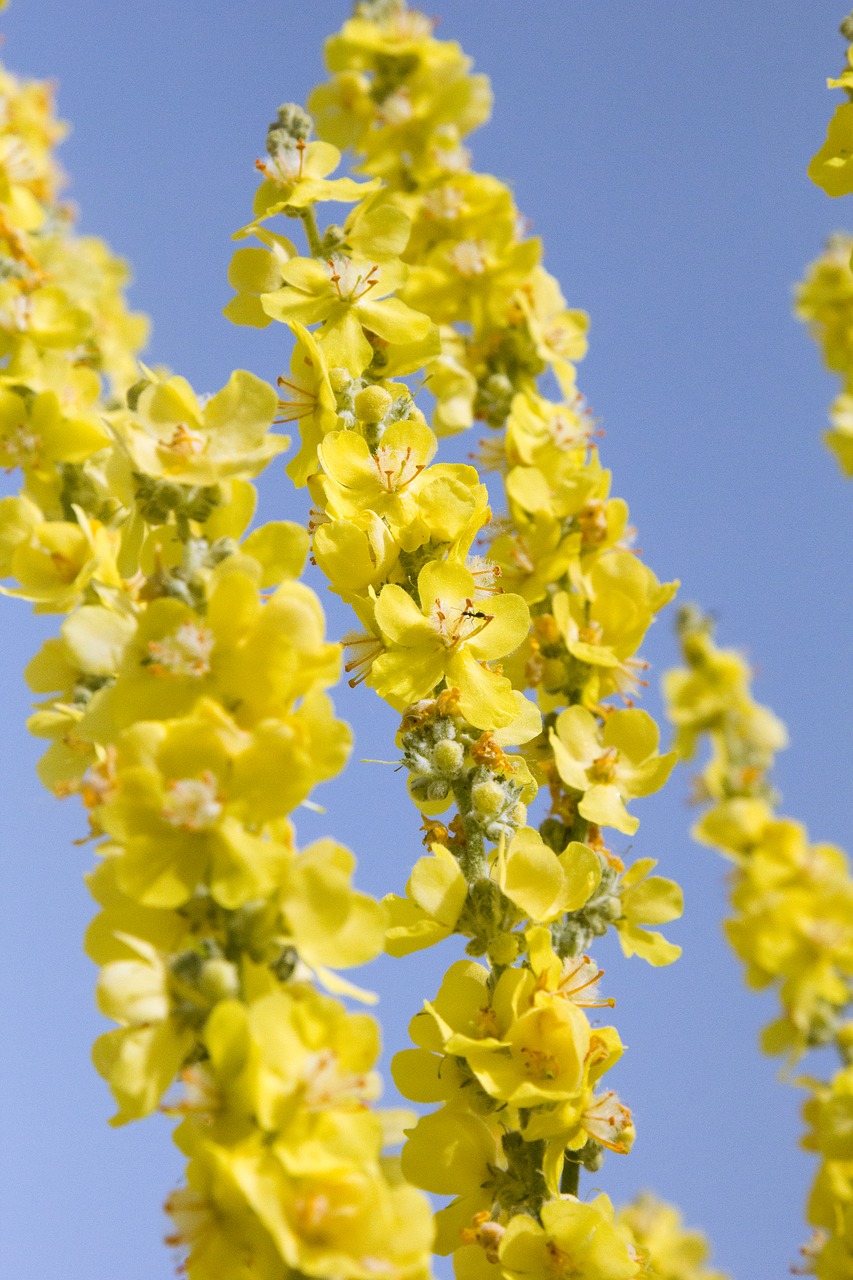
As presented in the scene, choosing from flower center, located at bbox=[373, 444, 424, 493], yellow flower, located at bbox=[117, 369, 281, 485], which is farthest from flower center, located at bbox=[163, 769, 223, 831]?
flower center, located at bbox=[373, 444, 424, 493]

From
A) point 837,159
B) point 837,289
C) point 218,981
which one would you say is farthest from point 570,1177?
point 837,289

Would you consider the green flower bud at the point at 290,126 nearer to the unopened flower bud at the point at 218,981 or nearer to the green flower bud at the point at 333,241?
the green flower bud at the point at 333,241

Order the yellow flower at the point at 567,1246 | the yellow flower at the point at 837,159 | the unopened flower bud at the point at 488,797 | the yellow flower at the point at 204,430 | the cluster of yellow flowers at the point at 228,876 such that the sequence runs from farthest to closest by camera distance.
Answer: the yellow flower at the point at 837,159 < the unopened flower bud at the point at 488,797 < the yellow flower at the point at 567,1246 < the yellow flower at the point at 204,430 < the cluster of yellow flowers at the point at 228,876

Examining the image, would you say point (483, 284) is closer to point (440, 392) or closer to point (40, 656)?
point (440, 392)

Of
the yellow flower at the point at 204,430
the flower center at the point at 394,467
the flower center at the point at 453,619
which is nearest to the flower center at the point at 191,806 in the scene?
the yellow flower at the point at 204,430

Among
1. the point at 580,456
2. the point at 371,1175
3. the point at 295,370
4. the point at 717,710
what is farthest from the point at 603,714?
the point at 717,710

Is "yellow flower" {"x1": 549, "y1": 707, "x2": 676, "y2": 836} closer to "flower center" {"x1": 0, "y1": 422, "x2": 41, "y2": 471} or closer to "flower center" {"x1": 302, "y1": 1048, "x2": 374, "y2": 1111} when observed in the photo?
"flower center" {"x1": 302, "y1": 1048, "x2": 374, "y2": 1111}
